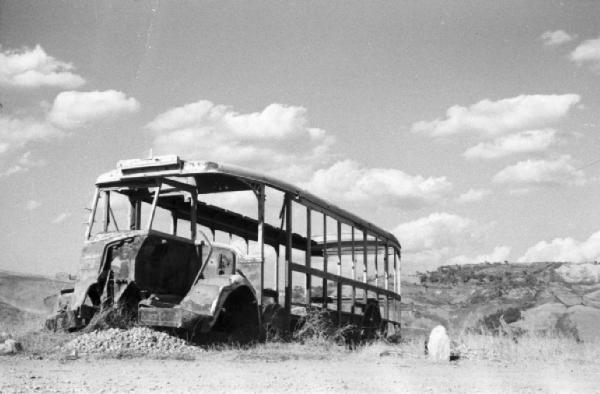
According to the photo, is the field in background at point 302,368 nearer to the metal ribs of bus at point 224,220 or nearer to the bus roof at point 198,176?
the bus roof at point 198,176

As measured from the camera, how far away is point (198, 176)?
10.8 metres

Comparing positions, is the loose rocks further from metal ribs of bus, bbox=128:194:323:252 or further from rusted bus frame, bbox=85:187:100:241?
metal ribs of bus, bbox=128:194:323:252

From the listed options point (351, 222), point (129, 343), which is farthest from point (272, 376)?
point (351, 222)

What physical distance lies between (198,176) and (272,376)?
16.1 feet

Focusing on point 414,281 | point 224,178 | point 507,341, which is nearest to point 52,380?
point 224,178

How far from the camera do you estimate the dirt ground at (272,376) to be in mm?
5590

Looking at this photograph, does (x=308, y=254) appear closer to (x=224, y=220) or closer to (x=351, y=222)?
(x=224, y=220)

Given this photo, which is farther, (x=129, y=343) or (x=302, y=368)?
(x=129, y=343)

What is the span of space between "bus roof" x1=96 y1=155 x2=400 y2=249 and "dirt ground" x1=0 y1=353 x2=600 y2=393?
2.97 meters

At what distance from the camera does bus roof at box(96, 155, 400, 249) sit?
997 centimetres

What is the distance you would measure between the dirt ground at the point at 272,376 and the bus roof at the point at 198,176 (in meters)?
2.97

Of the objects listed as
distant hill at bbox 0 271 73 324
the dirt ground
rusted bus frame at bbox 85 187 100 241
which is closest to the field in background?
the dirt ground

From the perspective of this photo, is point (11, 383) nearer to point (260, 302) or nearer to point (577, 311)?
point (260, 302)

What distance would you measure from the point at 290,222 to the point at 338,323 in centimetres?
272
